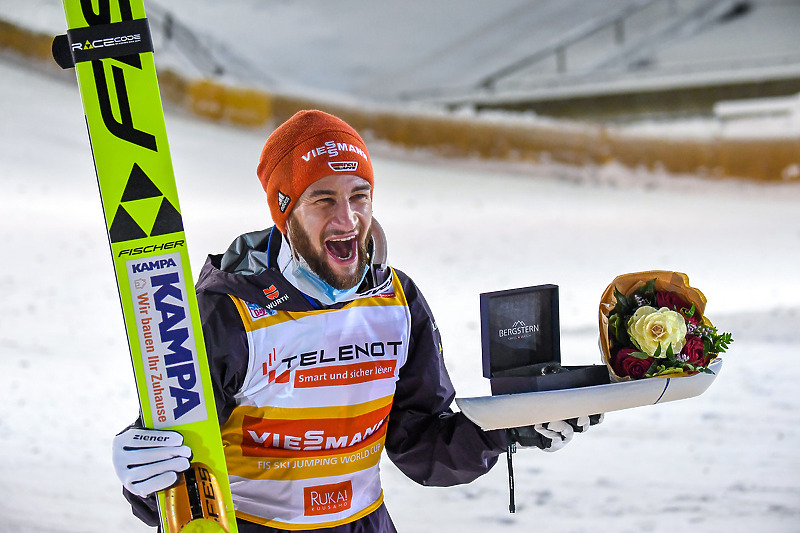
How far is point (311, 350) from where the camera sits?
1.24 meters

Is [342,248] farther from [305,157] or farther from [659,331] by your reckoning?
[659,331]

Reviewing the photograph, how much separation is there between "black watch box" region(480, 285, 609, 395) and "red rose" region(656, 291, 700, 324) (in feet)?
0.46

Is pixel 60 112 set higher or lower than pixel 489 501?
higher

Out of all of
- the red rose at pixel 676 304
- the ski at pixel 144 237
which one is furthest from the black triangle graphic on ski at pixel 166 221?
the red rose at pixel 676 304

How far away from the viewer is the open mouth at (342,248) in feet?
4.04

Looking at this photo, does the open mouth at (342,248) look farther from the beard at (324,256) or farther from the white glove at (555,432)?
the white glove at (555,432)

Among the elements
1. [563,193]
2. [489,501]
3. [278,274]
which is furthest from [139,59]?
[563,193]

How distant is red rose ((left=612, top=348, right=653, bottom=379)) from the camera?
3.97 ft

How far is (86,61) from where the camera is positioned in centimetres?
114

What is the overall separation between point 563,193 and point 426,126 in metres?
1.15

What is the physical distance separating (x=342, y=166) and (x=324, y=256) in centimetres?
14

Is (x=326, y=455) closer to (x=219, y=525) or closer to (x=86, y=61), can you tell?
(x=219, y=525)

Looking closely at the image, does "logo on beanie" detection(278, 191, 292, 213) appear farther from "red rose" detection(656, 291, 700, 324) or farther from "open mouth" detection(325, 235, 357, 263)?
"red rose" detection(656, 291, 700, 324)

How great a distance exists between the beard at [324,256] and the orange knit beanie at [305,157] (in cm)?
4
